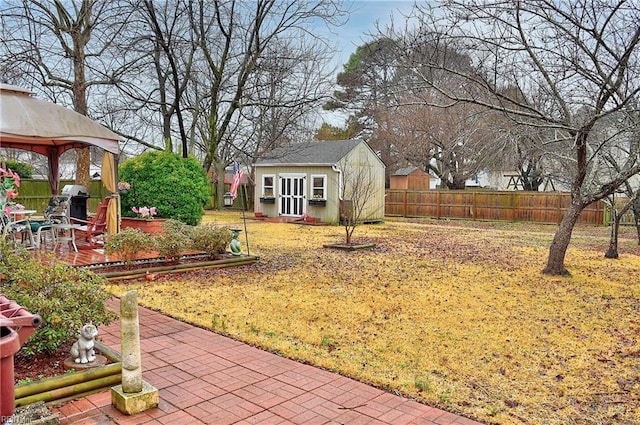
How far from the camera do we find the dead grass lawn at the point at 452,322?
357cm

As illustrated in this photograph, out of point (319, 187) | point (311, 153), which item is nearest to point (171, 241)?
point (319, 187)

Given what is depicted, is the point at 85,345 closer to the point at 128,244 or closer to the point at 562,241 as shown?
the point at 128,244

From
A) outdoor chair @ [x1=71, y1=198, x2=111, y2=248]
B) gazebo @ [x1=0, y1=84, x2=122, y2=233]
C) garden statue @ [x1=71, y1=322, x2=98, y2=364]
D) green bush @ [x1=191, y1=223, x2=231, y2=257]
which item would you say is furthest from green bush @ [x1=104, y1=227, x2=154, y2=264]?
garden statue @ [x1=71, y1=322, x2=98, y2=364]

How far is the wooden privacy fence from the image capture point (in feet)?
64.6

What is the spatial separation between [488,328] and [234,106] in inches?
350

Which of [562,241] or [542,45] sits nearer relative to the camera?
[542,45]

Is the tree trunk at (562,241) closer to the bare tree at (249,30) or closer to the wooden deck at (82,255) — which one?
the bare tree at (249,30)

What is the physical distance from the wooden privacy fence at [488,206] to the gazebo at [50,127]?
16.4 meters

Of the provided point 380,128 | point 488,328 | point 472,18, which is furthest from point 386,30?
point 380,128

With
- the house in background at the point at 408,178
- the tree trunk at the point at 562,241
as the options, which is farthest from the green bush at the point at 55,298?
the house in background at the point at 408,178

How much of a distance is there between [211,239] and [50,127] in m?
3.18

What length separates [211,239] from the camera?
342 inches

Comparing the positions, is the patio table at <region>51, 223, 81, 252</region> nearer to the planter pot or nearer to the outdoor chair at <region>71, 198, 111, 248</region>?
the outdoor chair at <region>71, 198, 111, 248</region>

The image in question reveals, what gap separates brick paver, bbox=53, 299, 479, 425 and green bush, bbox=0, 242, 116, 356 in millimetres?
543
